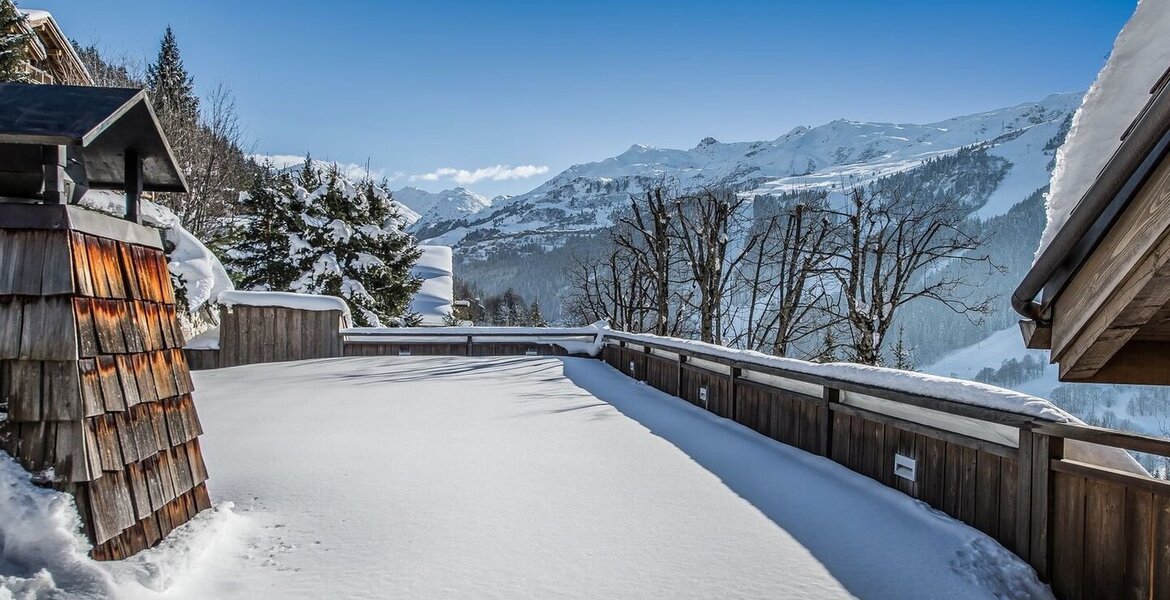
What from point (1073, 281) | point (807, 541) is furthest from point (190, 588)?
point (1073, 281)

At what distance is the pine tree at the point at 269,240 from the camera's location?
58.0 feet

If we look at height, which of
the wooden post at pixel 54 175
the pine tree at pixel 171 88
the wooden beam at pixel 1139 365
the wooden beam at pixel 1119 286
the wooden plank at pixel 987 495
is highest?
the pine tree at pixel 171 88

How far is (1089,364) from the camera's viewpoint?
2.07 meters

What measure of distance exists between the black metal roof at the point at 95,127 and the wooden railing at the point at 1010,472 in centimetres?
461

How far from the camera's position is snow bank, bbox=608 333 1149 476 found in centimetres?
265

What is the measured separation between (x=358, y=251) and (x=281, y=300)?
6846 mm

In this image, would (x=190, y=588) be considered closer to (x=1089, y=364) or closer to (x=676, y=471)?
(x=676, y=471)

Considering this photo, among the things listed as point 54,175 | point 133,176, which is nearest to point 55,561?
point 54,175

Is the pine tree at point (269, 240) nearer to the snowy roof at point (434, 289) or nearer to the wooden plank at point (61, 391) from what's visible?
the snowy roof at point (434, 289)

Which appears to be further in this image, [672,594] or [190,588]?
[672,594]

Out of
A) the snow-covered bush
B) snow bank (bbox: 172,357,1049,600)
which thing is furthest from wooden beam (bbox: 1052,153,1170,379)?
the snow-covered bush

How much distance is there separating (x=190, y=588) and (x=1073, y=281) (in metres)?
3.51

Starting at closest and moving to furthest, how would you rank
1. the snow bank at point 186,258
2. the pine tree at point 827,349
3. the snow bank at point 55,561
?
the snow bank at point 55,561 < the snow bank at point 186,258 < the pine tree at point 827,349

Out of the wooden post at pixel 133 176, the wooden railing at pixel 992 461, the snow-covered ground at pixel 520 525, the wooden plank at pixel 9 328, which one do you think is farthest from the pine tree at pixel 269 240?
the wooden plank at pixel 9 328
